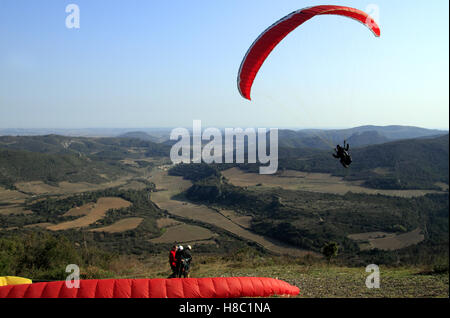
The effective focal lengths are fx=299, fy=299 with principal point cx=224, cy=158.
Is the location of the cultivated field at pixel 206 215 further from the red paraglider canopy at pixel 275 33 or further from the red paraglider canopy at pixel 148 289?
the red paraglider canopy at pixel 148 289

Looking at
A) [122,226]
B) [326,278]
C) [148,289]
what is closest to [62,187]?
[122,226]

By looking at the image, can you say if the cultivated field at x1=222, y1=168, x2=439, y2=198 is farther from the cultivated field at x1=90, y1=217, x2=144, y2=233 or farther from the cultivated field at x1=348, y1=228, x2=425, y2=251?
the cultivated field at x1=90, y1=217, x2=144, y2=233

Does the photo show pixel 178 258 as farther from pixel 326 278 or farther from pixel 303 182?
pixel 303 182

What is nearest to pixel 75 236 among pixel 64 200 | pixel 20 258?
pixel 64 200

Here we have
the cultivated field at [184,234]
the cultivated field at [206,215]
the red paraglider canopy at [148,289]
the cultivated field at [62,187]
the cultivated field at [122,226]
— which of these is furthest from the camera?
the cultivated field at [122,226]

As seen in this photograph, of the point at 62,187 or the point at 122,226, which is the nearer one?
the point at 122,226

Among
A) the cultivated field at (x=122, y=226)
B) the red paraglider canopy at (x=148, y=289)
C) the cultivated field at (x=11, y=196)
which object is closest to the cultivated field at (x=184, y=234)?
the cultivated field at (x=122, y=226)

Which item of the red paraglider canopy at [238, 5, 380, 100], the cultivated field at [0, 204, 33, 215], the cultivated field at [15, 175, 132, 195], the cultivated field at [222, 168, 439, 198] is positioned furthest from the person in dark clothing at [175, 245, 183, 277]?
the cultivated field at [222, 168, 439, 198]
